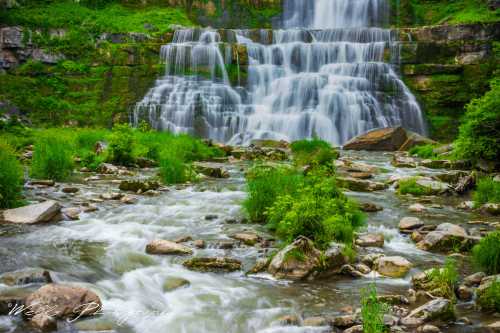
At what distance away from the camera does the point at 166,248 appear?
7758 mm

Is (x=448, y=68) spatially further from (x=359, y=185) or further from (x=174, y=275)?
(x=174, y=275)

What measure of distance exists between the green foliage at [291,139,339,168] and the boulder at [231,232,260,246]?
17.6 ft

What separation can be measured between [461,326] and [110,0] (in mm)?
49563

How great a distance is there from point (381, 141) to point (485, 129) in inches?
382

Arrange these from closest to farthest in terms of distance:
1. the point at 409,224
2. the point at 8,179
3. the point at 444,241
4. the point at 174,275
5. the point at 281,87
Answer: the point at 174,275, the point at 444,241, the point at 409,224, the point at 8,179, the point at 281,87

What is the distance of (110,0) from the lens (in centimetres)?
4875

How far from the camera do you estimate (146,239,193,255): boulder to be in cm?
773

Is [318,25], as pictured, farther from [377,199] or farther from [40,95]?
[377,199]

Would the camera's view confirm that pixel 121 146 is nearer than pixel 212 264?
No

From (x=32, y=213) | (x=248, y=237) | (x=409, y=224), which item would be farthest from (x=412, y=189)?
(x=32, y=213)

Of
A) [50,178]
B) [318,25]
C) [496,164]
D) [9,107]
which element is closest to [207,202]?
[50,178]

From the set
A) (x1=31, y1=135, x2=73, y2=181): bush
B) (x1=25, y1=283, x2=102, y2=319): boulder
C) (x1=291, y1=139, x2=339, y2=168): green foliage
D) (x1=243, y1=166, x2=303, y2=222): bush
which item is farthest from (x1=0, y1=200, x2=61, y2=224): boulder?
(x1=291, y1=139, x2=339, y2=168): green foliage

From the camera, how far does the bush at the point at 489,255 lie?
6512 mm

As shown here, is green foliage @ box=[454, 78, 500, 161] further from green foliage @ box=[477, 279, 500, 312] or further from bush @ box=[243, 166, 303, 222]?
green foliage @ box=[477, 279, 500, 312]
